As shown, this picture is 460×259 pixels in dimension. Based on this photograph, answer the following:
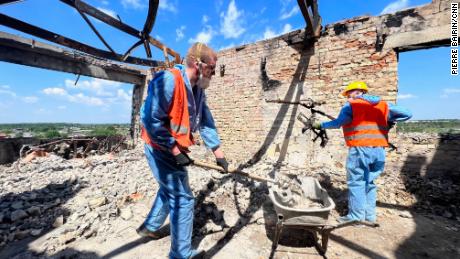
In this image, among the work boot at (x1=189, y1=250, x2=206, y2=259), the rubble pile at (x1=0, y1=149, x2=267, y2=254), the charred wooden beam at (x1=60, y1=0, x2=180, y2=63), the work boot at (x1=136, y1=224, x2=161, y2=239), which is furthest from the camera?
the charred wooden beam at (x1=60, y1=0, x2=180, y2=63)

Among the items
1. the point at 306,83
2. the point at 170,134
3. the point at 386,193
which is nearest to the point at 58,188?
the point at 170,134

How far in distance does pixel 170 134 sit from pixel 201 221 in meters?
1.76

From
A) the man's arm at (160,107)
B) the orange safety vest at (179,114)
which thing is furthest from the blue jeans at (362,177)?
the man's arm at (160,107)

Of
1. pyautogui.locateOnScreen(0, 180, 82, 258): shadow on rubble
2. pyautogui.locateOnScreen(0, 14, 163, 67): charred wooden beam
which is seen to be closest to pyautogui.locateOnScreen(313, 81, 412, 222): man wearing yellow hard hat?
pyautogui.locateOnScreen(0, 180, 82, 258): shadow on rubble

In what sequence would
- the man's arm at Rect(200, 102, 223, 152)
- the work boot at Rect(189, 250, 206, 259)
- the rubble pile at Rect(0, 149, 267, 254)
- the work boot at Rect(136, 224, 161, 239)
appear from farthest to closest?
the rubble pile at Rect(0, 149, 267, 254) → the work boot at Rect(136, 224, 161, 239) → the man's arm at Rect(200, 102, 223, 152) → the work boot at Rect(189, 250, 206, 259)

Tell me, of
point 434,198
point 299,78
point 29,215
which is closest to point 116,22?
point 29,215

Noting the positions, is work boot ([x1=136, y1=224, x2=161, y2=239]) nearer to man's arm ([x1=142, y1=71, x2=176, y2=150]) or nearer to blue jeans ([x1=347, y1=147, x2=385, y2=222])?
man's arm ([x1=142, y1=71, x2=176, y2=150])

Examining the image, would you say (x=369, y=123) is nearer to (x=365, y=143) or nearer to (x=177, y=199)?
(x=365, y=143)

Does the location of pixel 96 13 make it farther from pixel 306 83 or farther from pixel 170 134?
pixel 306 83

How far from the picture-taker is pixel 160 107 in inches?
79.0

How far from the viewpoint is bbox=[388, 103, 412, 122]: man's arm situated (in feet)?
10.6

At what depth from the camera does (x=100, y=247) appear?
2717mm

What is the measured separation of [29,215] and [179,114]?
9.76 ft

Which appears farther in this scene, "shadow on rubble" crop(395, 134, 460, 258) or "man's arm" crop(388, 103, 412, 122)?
"man's arm" crop(388, 103, 412, 122)
